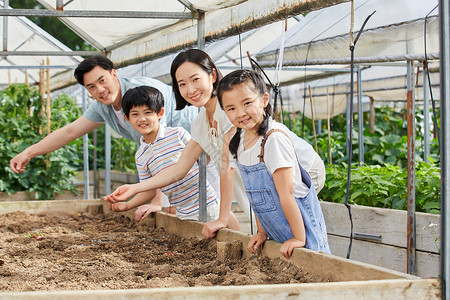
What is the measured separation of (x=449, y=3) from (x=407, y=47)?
265cm

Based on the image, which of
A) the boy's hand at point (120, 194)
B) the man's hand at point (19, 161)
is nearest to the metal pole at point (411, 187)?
the boy's hand at point (120, 194)

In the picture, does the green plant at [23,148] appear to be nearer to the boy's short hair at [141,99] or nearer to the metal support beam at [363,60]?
the metal support beam at [363,60]

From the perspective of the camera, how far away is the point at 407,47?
393 cm

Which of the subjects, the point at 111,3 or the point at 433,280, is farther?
the point at 111,3

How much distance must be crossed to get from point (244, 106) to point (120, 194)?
743 mm

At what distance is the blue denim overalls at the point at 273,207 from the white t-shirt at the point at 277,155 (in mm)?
25

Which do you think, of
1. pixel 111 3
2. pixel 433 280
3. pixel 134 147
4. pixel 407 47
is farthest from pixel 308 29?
pixel 134 147

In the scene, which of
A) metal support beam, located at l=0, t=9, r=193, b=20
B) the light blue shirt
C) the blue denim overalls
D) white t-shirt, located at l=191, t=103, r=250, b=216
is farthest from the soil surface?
metal support beam, located at l=0, t=9, r=193, b=20

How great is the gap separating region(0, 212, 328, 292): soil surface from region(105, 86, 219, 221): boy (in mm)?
211

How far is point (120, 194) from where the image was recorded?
2424mm

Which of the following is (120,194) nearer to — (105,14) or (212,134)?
(212,134)

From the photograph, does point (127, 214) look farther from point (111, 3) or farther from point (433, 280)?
point (433, 280)

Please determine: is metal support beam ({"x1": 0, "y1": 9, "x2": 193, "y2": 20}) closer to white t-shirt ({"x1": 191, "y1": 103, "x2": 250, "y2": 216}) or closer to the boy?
the boy

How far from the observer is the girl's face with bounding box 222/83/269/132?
6.88 ft
